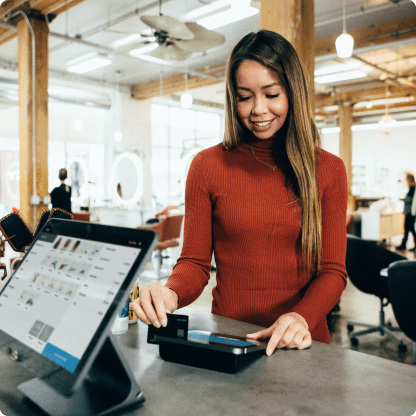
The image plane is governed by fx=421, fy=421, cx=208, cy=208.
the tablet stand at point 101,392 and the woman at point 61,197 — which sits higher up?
the woman at point 61,197

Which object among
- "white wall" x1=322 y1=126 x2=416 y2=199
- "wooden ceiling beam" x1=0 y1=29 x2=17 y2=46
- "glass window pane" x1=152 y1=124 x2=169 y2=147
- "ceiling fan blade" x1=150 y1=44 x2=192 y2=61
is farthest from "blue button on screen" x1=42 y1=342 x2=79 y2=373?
"white wall" x1=322 y1=126 x2=416 y2=199

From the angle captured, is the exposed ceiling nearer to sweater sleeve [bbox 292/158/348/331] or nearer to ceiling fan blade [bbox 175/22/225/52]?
ceiling fan blade [bbox 175/22/225/52]

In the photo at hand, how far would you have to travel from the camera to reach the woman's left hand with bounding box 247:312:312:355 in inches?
34.7

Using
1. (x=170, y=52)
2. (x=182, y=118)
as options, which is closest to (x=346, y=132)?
(x=182, y=118)

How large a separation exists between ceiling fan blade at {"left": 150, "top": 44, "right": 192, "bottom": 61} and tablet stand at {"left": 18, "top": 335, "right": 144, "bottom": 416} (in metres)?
4.73

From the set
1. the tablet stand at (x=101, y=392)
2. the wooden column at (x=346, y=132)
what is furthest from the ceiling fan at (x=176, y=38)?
the wooden column at (x=346, y=132)

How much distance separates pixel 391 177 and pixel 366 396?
51.2 feet

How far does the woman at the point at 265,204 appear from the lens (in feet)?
3.67

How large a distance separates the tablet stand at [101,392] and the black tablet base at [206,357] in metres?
0.17

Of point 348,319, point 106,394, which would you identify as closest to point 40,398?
point 106,394

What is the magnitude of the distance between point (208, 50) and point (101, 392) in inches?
334

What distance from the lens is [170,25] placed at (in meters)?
4.01

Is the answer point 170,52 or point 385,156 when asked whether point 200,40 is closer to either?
point 170,52

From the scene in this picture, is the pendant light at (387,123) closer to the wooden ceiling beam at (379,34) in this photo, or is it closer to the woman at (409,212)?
the woman at (409,212)
